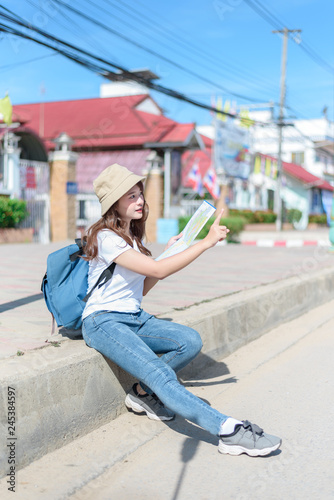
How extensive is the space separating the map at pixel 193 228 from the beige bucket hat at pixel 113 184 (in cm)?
41

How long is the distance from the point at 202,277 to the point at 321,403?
4.29m

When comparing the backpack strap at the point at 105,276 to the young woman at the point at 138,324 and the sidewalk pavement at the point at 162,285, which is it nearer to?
the young woman at the point at 138,324

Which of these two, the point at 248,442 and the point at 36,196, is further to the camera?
the point at 36,196

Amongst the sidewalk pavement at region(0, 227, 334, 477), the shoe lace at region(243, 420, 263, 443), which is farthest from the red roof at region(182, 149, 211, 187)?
the shoe lace at region(243, 420, 263, 443)

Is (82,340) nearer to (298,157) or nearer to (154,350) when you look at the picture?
(154,350)

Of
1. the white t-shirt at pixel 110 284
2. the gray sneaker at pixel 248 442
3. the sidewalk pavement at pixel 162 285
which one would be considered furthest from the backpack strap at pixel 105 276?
the gray sneaker at pixel 248 442

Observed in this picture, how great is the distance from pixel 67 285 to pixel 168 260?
716mm

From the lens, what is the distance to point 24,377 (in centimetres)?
289

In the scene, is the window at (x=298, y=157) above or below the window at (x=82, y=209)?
above

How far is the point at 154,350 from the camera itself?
3.60 meters

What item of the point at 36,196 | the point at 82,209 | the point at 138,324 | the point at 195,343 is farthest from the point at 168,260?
the point at 82,209

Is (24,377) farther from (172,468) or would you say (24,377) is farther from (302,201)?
(302,201)

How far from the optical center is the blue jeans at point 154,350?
3.09 metres

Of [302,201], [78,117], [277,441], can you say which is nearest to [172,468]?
[277,441]
